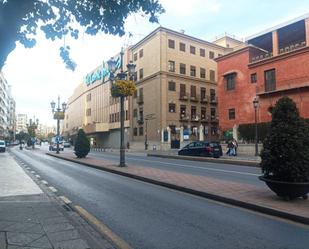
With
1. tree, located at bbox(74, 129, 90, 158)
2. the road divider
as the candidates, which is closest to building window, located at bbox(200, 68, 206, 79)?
tree, located at bbox(74, 129, 90, 158)

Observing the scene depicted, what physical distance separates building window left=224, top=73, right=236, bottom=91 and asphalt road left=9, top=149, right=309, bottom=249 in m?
36.8

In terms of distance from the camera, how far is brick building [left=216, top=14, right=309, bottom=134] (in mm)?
38656

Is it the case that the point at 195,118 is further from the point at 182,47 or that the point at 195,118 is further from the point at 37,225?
the point at 37,225

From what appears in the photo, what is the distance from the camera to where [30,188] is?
1181 centimetres

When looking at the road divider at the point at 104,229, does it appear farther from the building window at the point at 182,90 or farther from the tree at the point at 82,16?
the building window at the point at 182,90

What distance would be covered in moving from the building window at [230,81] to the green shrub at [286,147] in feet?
124

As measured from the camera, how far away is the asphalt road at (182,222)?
605 centimetres

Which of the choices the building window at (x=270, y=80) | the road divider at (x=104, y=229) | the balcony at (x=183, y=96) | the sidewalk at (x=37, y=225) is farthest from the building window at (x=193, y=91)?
the road divider at (x=104, y=229)

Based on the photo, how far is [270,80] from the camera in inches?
1645

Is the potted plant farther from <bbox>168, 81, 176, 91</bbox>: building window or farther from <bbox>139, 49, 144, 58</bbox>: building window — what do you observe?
<bbox>139, 49, 144, 58</bbox>: building window

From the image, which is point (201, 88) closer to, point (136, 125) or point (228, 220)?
point (136, 125)

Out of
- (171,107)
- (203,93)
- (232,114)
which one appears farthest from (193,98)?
(232,114)

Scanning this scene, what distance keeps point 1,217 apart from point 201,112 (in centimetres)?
5634

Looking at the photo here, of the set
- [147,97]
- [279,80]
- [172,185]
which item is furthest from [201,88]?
[172,185]
